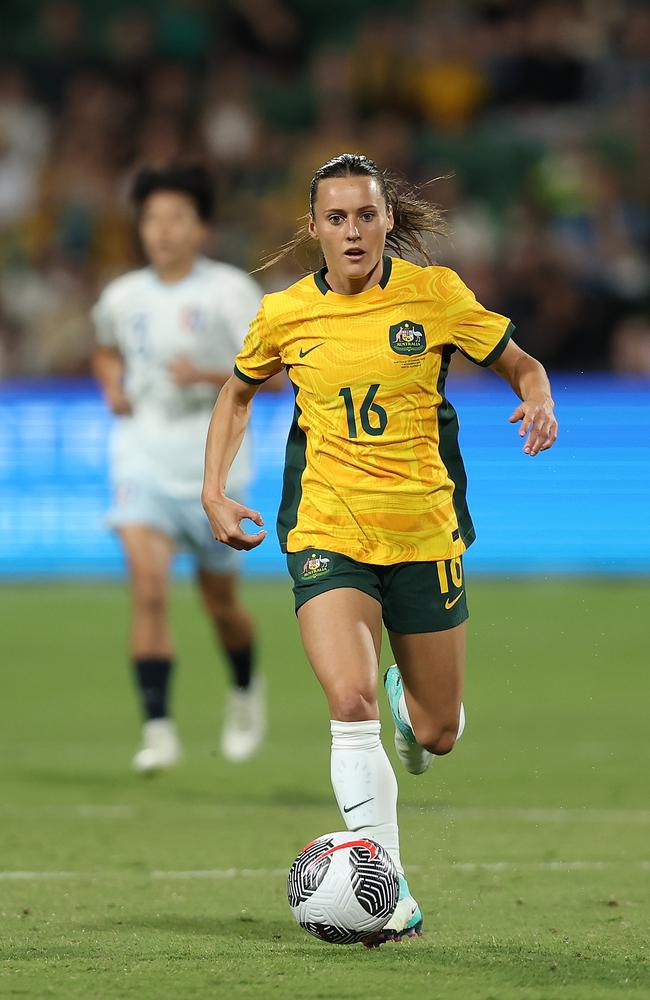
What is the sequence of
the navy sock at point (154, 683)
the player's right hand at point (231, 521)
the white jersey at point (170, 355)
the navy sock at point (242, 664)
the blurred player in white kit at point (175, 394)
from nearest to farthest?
the player's right hand at point (231, 521), the navy sock at point (154, 683), the blurred player in white kit at point (175, 394), the white jersey at point (170, 355), the navy sock at point (242, 664)

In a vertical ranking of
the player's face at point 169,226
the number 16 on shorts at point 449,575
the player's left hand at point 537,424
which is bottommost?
the number 16 on shorts at point 449,575

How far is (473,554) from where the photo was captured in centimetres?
1628

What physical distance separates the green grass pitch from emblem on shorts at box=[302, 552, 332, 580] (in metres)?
1.05

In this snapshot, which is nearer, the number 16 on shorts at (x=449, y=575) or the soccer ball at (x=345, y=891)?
the soccer ball at (x=345, y=891)

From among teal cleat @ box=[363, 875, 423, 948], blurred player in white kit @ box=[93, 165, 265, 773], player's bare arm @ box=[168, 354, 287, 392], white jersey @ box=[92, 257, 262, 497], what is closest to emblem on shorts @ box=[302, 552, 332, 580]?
teal cleat @ box=[363, 875, 423, 948]

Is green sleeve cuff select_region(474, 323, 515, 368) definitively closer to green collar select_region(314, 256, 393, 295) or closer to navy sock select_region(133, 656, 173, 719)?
green collar select_region(314, 256, 393, 295)

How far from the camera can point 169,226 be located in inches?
363

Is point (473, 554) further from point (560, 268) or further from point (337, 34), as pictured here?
point (337, 34)

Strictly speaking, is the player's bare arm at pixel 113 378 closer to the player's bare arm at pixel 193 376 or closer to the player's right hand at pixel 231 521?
the player's bare arm at pixel 193 376

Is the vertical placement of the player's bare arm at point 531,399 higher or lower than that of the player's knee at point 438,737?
higher

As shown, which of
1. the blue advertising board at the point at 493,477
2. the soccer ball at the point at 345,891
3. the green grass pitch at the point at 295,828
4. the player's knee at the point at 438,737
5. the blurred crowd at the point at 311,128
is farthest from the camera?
the blurred crowd at the point at 311,128

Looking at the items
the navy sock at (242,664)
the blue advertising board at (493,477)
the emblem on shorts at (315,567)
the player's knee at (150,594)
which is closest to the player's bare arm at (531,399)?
the emblem on shorts at (315,567)

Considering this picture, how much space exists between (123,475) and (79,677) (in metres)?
3.00

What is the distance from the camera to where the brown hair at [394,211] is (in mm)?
5500
